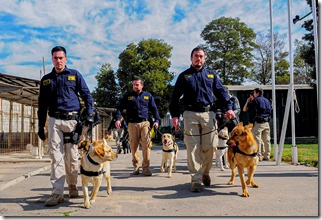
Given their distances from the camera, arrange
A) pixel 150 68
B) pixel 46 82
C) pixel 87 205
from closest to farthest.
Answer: pixel 87 205, pixel 46 82, pixel 150 68

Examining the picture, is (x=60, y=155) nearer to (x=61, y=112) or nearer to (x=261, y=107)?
(x=61, y=112)

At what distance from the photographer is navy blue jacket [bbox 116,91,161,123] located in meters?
7.68

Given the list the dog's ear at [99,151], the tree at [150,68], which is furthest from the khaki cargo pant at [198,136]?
the tree at [150,68]

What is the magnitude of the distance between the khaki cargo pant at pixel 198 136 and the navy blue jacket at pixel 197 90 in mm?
207

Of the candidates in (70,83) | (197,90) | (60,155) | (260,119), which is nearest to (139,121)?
(197,90)

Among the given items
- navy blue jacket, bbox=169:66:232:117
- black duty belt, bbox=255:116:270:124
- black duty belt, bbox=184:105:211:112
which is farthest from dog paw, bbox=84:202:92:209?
black duty belt, bbox=255:116:270:124

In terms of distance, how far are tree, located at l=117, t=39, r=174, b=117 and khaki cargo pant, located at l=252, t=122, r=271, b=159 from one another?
2451cm

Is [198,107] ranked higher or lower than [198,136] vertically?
higher

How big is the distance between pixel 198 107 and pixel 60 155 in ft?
7.72

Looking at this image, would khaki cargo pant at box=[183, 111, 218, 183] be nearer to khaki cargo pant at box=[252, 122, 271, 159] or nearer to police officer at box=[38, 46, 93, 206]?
police officer at box=[38, 46, 93, 206]

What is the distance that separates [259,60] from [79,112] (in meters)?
33.9

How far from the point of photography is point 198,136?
5730 millimetres

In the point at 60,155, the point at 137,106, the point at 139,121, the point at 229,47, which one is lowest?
the point at 60,155

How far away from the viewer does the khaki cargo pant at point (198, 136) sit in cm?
562
